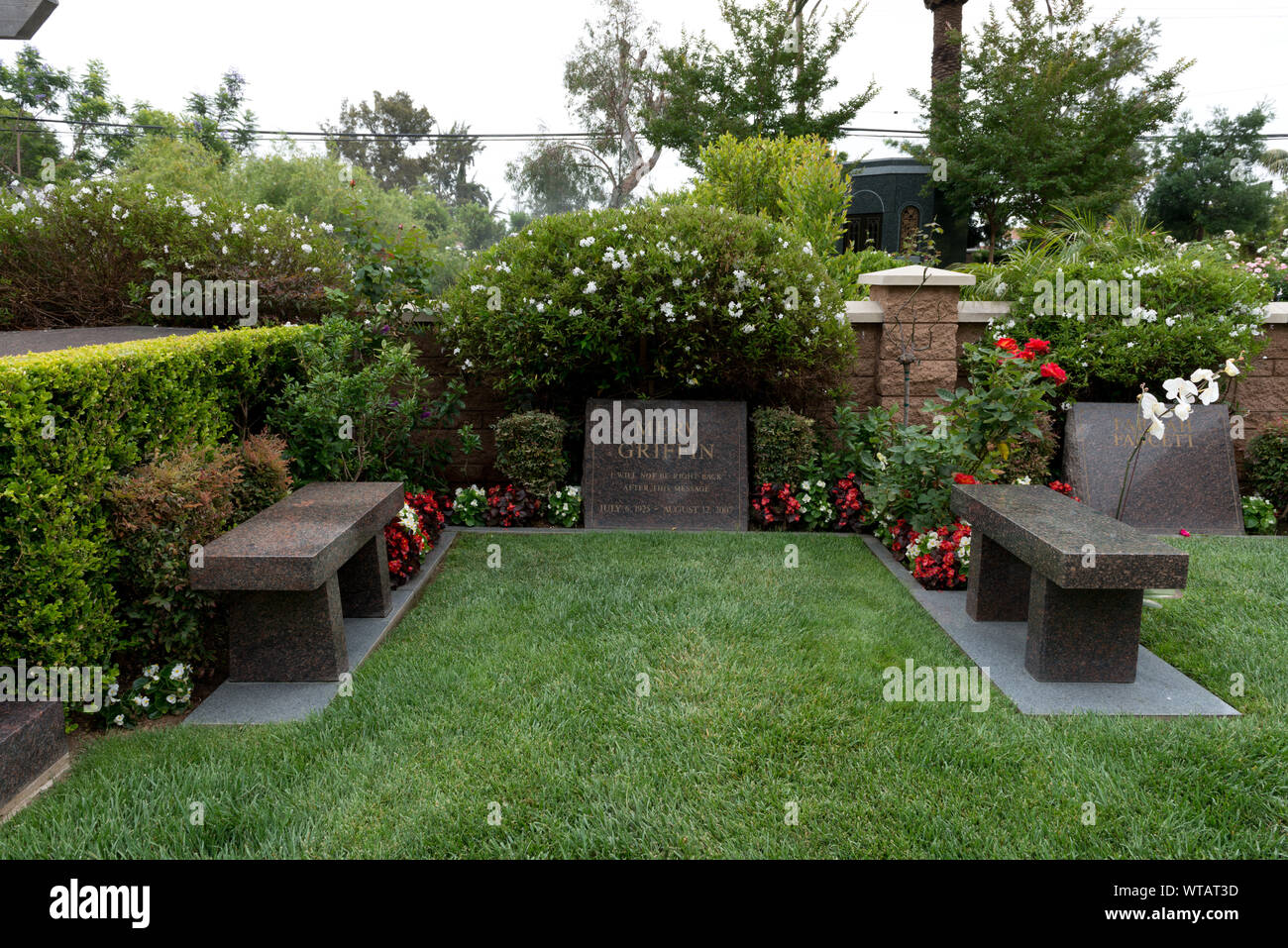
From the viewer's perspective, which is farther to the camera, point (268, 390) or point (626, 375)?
point (626, 375)

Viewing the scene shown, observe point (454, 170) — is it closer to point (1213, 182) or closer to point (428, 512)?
point (1213, 182)

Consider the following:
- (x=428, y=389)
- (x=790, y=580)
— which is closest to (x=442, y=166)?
(x=428, y=389)

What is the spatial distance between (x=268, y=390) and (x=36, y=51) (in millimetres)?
38722

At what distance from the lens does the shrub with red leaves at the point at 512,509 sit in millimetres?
6395

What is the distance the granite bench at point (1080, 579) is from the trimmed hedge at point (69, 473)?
3.95 metres

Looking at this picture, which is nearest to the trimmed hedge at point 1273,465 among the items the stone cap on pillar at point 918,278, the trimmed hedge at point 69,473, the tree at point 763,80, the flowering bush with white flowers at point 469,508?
the stone cap on pillar at point 918,278

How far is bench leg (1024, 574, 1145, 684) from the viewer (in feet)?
11.6

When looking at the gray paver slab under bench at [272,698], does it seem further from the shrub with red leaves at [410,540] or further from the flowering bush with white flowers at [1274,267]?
the flowering bush with white flowers at [1274,267]

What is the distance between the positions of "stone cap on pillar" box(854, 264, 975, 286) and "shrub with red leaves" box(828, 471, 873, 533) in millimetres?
1774

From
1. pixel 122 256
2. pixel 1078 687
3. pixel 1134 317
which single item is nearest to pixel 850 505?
pixel 1078 687

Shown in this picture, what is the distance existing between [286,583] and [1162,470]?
6.85 meters

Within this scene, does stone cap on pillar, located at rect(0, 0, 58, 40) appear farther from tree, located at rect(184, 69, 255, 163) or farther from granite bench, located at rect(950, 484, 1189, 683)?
tree, located at rect(184, 69, 255, 163)

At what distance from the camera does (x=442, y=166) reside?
51.9 metres
